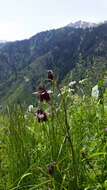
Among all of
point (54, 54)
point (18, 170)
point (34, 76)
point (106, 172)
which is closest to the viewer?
point (106, 172)

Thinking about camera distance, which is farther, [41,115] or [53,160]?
[41,115]

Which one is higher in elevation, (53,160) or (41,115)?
(41,115)

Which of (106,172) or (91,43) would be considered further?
(91,43)

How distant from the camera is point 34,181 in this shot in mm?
1925

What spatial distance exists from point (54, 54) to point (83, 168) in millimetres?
193264

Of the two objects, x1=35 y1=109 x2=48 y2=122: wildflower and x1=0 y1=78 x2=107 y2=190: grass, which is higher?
x1=35 y1=109 x2=48 y2=122: wildflower

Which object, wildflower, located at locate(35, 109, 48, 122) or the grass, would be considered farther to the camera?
wildflower, located at locate(35, 109, 48, 122)

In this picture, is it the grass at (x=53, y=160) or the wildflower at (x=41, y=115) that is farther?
the wildflower at (x=41, y=115)

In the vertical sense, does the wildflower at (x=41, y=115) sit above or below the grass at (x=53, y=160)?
above

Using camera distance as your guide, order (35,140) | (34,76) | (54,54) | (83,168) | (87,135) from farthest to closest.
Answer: (54,54) → (34,76) → (35,140) → (87,135) → (83,168)

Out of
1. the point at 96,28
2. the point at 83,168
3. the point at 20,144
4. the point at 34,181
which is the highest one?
the point at 96,28

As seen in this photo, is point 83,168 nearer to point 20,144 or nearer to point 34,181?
point 34,181

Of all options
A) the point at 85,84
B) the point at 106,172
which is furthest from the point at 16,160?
the point at 85,84

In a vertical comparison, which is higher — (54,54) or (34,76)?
(54,54)
